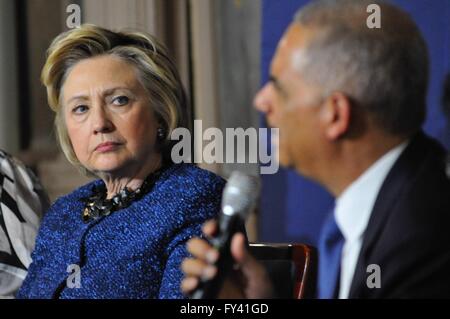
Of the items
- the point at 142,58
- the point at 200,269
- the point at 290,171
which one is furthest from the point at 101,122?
the point at 200,269

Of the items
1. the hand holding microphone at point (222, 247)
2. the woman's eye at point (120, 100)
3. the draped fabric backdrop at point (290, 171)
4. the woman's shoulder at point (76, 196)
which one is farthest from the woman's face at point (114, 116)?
the hand holding microphone at point (222, 247)

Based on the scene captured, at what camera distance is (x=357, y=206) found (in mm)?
1438

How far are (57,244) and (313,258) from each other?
0.53 m

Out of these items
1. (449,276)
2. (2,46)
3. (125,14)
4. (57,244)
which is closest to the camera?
(449,276)

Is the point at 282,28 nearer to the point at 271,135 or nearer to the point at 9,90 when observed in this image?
the point at 271,135

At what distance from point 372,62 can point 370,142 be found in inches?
5.1

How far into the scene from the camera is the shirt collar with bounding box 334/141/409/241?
1.39 m

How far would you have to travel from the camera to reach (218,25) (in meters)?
1.95

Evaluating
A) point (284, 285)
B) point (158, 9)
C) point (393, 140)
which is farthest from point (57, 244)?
point (393, 140)

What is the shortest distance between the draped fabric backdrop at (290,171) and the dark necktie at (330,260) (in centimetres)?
4

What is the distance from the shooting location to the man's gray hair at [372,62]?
138cm

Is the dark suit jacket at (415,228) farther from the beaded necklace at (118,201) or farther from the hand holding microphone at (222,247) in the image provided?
the beaded necklace at (118,201)

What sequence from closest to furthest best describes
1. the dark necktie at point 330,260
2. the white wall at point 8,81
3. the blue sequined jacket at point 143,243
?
the dark necktie at point 330,260 → the blue sequined jacket at point 143,243 → the white wall at point 8,81

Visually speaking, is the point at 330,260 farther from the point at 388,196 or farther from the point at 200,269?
the point at 200,269
